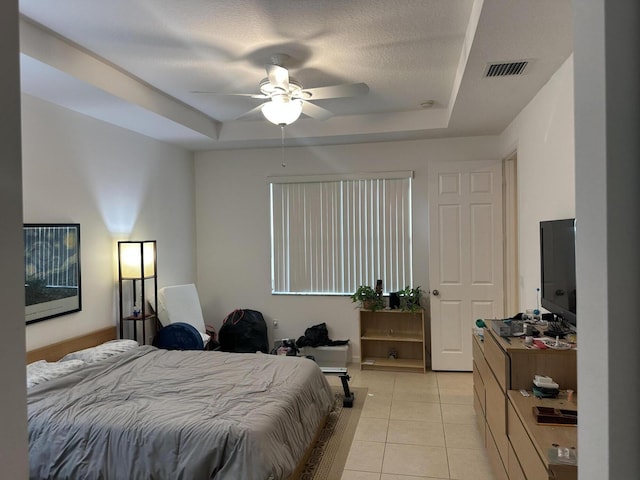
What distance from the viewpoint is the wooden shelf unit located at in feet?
15.8

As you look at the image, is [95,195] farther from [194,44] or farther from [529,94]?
[529,94]

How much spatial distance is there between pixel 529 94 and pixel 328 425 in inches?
119

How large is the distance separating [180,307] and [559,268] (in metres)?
3.70

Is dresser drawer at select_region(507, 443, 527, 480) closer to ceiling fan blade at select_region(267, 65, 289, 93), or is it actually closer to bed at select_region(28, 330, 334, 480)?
bed at select_region(28, 330, 334, 480)

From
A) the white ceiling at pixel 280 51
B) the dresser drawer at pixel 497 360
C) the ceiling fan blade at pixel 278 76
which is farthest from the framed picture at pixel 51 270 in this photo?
the dresser drawer at pixel 497 360

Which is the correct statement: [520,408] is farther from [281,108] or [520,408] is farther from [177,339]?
[177,339]

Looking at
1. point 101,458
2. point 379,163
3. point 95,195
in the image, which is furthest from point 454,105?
point 101,458

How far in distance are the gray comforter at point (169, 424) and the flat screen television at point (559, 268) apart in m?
1.73

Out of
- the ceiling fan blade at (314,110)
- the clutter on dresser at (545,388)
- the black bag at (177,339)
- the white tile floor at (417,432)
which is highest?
the ceiling fan blade at (314,110)

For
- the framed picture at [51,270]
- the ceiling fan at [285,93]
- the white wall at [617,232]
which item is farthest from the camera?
the framed picture at [51,270]

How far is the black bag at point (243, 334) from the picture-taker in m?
5.04

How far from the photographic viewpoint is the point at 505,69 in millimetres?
2729

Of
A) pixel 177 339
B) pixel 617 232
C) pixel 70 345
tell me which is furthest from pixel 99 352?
pixel 617 232

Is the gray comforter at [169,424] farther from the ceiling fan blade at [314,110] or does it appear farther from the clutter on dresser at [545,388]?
the ceiling fan blade at [314,110]
